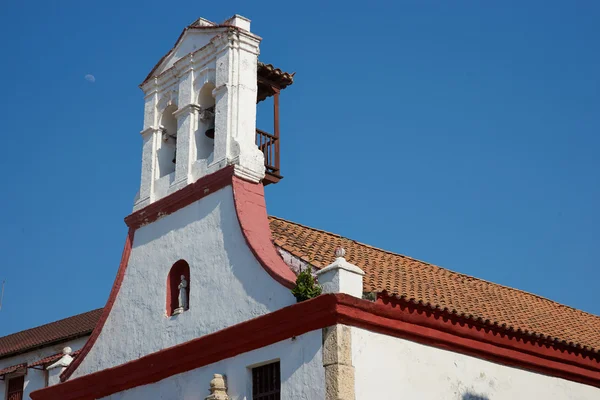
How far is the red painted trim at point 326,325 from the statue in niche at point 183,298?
680mm

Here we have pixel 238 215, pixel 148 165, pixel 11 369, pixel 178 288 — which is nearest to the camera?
pixel 238 215

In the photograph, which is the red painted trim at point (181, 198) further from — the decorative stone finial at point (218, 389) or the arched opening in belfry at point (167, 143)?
the decorative stone finial at point (218, 389)

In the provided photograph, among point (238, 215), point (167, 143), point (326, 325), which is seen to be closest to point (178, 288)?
point (238, 215)

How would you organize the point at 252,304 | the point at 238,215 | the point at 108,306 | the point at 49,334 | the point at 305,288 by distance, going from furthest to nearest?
the point at 49,334 → the point at 108,306 → the point at 238,215 → the point at 252,304 → the point at 305,288

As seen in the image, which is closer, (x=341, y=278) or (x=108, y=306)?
(x=341, y=278)

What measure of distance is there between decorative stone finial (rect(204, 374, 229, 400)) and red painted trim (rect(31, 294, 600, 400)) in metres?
0.41

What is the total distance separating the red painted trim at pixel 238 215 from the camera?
42.2 feet

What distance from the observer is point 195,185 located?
568 inches

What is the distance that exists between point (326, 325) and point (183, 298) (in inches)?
134

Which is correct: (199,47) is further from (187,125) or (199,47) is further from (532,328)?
(532,328)

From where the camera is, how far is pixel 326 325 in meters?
11.5

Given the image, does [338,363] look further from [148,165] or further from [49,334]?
[49,334]

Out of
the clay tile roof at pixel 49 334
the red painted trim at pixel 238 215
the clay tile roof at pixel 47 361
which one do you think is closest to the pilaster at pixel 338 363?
the red painted trim at pixel 238 215

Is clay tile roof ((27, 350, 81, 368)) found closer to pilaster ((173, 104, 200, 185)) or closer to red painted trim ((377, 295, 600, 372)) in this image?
pilaster ((173, 104, 200, 185))
